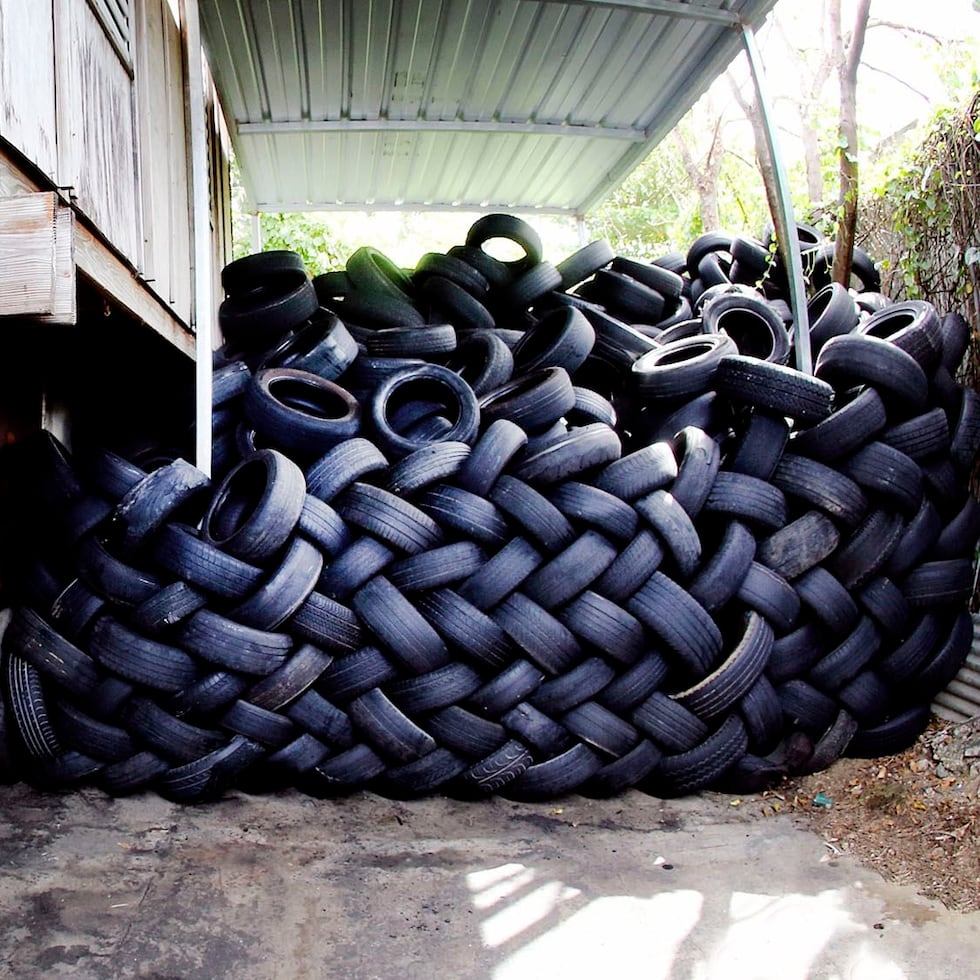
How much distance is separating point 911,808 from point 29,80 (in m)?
3.01

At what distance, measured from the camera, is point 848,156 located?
4785 mm

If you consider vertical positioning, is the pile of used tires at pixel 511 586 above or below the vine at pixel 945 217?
below

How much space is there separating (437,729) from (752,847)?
3.26ft

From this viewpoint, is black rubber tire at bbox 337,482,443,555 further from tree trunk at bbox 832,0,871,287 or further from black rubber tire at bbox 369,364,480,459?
tree trunk at bbox 832,0,871,287

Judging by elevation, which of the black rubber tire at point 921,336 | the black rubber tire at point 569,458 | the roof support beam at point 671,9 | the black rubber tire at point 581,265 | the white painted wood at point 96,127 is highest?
the roof support beam at point 671,9

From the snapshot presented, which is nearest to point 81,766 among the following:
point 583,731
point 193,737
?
point 193,737

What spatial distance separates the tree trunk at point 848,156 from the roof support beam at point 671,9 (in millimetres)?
1127

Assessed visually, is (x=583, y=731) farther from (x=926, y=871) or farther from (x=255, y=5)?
(x=255, y=5)

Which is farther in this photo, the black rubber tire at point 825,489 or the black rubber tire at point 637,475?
the black rubber tire at point 825,489

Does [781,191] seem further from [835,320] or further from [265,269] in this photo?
[265,269]

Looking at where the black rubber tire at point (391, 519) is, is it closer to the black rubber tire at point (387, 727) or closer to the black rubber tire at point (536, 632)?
the black rubber tire at point (536, 632)

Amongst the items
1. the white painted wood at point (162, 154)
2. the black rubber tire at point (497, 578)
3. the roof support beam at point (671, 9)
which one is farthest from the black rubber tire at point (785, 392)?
the white painted wood at point (162, 154)

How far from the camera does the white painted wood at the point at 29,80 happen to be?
1.65 metres

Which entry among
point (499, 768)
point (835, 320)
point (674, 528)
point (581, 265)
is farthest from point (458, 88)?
point (499, 768)
